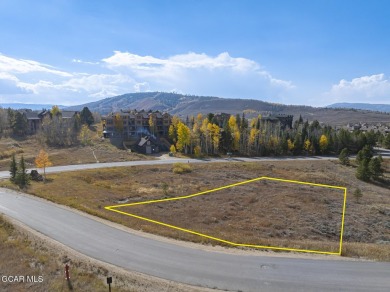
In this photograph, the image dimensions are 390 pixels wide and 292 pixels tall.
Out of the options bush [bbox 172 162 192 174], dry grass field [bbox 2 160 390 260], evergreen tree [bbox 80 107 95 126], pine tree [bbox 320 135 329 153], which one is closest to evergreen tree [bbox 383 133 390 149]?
pine tree [bbox 320 135 329 153]

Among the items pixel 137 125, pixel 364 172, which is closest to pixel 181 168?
pixel 364 172

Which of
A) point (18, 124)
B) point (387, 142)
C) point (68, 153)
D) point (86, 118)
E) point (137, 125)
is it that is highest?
point (86, 118)

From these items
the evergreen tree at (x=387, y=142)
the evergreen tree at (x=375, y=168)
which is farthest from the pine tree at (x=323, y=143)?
the evergreen tree at (x=375, y=168)

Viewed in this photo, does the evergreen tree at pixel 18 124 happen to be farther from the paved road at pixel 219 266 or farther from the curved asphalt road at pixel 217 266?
the paved road at pixel 219 266

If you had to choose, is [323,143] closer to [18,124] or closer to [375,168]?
[375,168]

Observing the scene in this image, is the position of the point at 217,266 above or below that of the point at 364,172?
above

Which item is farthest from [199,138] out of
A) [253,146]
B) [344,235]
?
[344,235]

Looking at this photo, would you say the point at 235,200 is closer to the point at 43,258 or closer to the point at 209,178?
the point at 209,178
